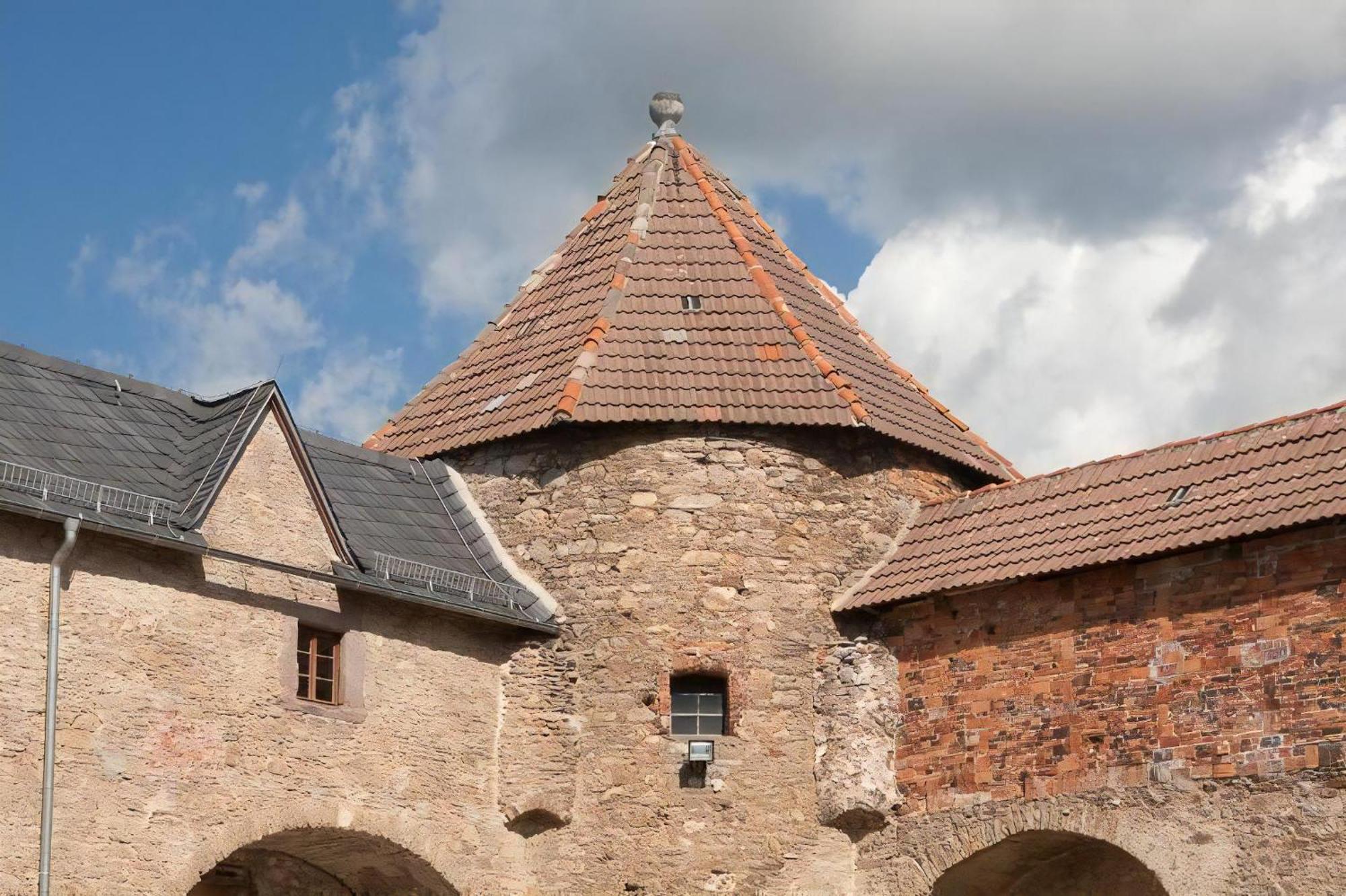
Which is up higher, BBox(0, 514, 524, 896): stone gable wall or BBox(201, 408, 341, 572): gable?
BBox(201, 408, 341, 572): gable

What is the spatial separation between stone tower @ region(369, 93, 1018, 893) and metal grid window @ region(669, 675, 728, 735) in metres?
0.16

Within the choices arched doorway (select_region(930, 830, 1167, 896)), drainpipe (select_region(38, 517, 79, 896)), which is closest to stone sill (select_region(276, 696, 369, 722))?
drainpipe (select_region(38, 517, 79, 896))

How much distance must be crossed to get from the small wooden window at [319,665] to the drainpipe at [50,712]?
229 centimetres

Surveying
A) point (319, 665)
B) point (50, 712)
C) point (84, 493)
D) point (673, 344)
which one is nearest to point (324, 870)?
point (319, 665)

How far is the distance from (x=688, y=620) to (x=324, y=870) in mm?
3701

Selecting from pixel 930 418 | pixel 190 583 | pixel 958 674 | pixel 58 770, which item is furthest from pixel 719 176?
pixel 58 770

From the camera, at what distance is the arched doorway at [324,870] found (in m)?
17.2

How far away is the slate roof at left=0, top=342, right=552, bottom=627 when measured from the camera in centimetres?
1565

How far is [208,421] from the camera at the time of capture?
17.5 m

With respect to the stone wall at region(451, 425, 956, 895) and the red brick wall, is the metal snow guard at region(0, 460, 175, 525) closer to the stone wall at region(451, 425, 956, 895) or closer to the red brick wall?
the stone wall at region(451, 425, 956, 895)

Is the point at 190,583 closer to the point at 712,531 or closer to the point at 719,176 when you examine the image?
the point at 712,531

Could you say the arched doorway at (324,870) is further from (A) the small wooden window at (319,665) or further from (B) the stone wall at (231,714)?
(A) the small wooden window at (319,665)

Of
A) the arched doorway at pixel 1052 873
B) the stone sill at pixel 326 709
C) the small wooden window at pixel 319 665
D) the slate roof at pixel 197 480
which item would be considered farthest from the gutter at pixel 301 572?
the arched doorway at pixel 1052 873

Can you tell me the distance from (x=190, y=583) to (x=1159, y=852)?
747 centimetres
